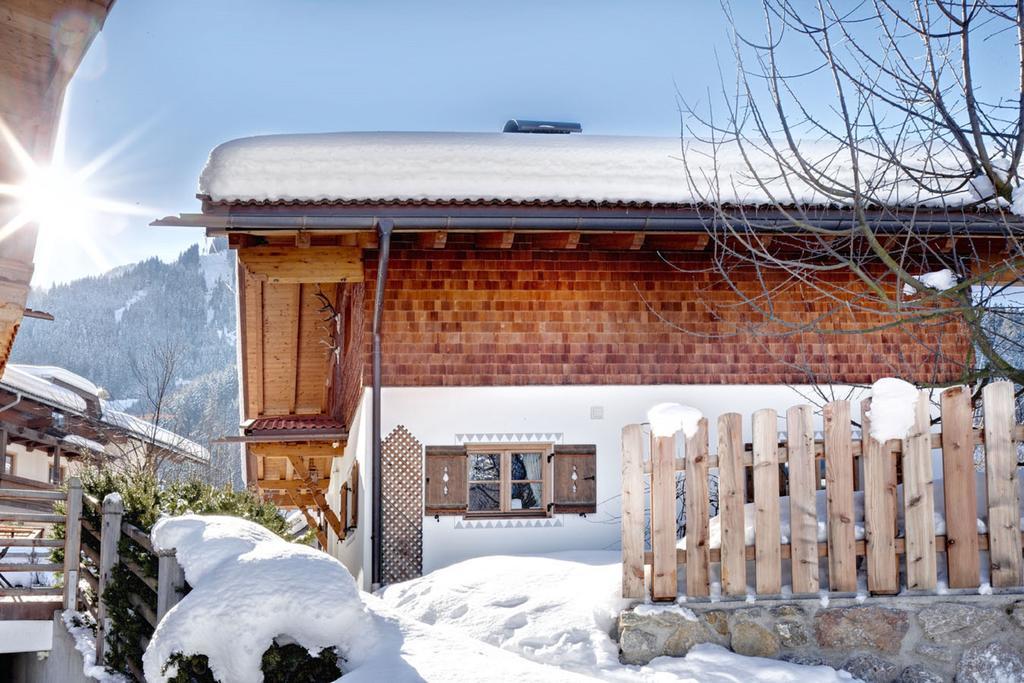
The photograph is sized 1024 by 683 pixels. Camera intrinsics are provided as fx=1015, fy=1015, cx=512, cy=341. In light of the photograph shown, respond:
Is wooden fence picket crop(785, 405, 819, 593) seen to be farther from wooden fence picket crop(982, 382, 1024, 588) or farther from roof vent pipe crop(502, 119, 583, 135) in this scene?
roof vent pipe crop(502, 119, 583, 135)

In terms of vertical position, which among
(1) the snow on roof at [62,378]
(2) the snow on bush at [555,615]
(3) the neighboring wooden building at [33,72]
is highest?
(1) the snow on roof at [62,378]

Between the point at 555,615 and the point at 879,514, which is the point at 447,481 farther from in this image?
the point at 879,514

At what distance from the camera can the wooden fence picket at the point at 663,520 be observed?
636cm

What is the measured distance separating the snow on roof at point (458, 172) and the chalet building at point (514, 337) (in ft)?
0.08

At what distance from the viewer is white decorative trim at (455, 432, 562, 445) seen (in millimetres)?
10859

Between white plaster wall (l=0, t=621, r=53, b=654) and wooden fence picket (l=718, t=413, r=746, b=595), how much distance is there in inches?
258

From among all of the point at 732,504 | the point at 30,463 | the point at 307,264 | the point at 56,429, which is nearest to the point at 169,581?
the point at 732,504

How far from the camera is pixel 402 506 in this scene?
35.2 ft

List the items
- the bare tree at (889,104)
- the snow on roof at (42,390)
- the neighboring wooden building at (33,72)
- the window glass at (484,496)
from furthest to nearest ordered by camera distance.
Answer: the snow on roof at (42,390) < the window glass at (484,496) < the bare tree at (889,104) < the neighboring wooden building at (33,72)

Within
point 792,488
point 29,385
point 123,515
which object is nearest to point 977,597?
point 792,488

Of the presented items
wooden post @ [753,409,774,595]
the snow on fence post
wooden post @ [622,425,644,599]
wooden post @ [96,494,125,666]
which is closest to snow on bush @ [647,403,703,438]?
wooden post @ [622,425,644,599]

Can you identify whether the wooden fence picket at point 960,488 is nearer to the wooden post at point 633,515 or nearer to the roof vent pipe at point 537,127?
the wooden post at point 633,515

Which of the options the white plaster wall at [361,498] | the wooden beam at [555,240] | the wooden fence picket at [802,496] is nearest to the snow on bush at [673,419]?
the wooden fence picket at [802,496]

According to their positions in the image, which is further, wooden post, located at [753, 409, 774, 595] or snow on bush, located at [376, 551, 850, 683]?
wooden post, located at [753, 409, 774, 595]
